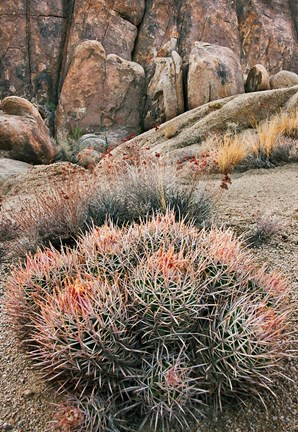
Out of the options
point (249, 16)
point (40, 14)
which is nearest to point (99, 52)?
point (40, 14)

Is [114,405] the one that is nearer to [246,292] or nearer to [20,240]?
[246,292]

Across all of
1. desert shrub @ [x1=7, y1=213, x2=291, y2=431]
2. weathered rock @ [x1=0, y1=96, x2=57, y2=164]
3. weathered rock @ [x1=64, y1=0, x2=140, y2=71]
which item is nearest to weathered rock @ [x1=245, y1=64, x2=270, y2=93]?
weathered rock @ [x1=64, y1=0, x2=140, y2=71]

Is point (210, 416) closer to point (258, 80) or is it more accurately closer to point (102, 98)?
point (258, 80)

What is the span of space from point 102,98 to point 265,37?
11173mm

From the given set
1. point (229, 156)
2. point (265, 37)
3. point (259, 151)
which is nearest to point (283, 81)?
point (265, 37)

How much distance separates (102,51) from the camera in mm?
20297

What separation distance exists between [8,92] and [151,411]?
21.2 metres

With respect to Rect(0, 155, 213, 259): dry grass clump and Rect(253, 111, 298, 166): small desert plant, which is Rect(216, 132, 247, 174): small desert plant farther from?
Rect(0, 155, 213, 259): dry grass clump

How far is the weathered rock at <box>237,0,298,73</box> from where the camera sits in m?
24.4

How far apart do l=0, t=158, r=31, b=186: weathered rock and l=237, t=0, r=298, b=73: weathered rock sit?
17475mm

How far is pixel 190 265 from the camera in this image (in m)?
2.47

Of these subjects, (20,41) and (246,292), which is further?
(20,41)

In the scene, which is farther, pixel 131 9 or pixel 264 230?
pixel 131 9

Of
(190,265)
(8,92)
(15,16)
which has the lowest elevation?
(8,92)
